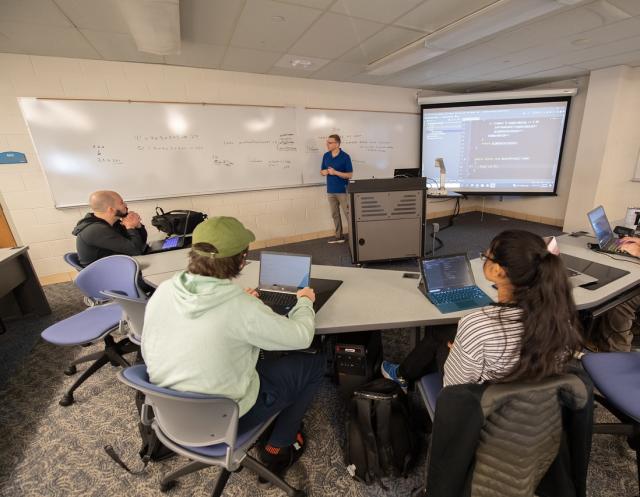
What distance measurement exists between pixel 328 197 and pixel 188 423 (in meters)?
3.99

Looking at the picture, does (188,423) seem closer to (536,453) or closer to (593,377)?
(536,453)

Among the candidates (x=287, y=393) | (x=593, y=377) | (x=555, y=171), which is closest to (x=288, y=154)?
(x=287, y=393)

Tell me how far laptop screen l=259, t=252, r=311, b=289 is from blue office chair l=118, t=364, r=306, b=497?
2.19 ft

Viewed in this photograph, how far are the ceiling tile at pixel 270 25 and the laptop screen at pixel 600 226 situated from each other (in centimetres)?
247

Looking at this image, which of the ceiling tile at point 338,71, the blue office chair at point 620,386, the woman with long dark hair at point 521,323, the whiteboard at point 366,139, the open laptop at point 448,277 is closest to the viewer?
the woman with long dark hair at point 521,323

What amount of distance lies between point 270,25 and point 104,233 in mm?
Result: 2085

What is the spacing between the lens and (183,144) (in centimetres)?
375

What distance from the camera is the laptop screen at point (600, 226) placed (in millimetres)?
2064

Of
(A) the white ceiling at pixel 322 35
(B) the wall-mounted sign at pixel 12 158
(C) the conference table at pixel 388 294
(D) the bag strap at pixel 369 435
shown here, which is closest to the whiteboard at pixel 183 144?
(B) the wall-mounted sign at pixel 12 158

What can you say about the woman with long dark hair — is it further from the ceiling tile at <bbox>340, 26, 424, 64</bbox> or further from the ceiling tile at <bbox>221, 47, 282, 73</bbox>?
the ceiling tile at <bbox>221, 47, 282, 73</bbox>

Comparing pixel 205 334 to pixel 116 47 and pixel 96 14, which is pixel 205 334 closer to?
pixel 96 14

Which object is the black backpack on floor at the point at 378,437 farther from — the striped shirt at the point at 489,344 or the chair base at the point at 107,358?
the chair base at the point at 107,358

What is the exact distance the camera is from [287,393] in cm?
130

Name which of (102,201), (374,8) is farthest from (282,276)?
(374,8)
